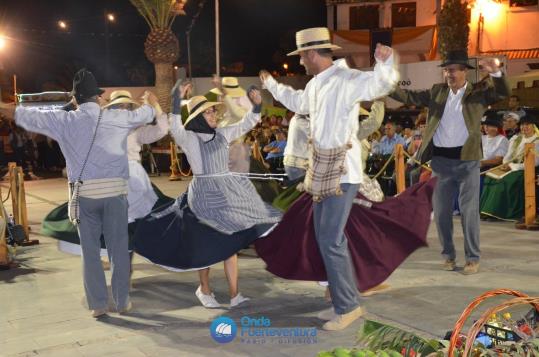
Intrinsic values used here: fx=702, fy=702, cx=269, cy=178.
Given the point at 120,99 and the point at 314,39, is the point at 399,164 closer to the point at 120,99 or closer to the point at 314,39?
the point at 120,99

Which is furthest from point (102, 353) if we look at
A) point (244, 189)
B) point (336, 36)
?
point (336, 36)

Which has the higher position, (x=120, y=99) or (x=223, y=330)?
(x=120, y=99)

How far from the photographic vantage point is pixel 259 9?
48250 mm

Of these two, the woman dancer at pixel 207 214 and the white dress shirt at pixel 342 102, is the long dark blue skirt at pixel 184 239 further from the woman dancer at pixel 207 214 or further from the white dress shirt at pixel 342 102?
the white dress shirt at pixel 342 102

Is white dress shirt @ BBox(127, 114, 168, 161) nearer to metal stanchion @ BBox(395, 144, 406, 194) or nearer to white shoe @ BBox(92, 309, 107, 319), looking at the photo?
white shoe @ BBox(92, 309, 107, 319)

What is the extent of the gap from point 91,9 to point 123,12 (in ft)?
6.85

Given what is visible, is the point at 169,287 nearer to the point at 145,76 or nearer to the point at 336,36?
the point at 336,36

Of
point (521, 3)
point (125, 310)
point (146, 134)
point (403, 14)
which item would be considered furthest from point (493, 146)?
point (403, 14)

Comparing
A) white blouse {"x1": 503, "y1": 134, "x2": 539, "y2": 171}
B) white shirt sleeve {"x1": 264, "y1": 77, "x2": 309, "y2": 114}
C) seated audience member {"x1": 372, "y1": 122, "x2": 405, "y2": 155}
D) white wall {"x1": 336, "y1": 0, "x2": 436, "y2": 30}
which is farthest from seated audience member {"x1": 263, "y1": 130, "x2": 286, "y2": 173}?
white wall {"x1": 336, "y1": 0, "x2": 436, "y2": 30}

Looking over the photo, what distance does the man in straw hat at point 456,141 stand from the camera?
22.7ft

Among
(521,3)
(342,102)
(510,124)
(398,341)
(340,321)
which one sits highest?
(521,3)

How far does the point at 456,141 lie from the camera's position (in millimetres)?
7000

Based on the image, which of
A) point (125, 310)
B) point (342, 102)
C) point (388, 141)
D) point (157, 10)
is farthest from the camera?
point (157, 10)

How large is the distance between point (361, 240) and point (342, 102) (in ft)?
4.66
